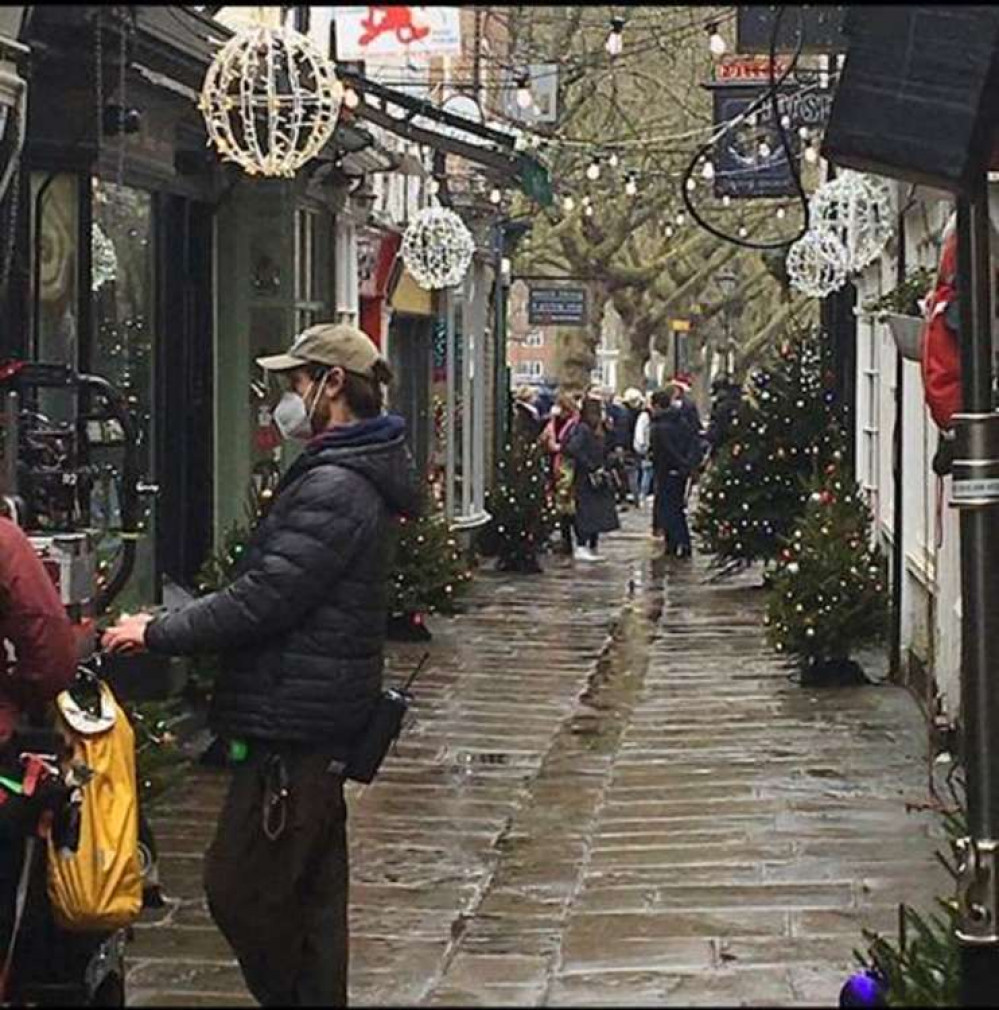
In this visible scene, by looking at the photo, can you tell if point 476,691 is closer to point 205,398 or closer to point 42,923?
point 205,398

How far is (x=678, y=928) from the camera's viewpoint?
8.67 m

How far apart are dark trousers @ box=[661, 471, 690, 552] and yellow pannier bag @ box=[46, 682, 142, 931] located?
817 inches

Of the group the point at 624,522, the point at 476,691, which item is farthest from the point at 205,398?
the point at 624,522

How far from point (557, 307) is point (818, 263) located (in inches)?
751

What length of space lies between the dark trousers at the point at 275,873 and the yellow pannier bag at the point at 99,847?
0.23 metres

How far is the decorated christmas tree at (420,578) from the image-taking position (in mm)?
17906

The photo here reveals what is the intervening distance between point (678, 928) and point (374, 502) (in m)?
2.87

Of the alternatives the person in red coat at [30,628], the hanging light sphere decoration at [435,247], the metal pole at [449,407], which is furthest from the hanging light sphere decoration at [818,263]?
the person in red coat at [30,628]

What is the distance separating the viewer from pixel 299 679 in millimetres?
6211

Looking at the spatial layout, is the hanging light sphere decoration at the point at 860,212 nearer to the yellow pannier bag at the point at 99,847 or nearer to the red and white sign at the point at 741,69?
the red and white sign at the point at 741,69

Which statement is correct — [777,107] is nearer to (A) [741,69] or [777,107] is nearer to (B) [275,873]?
(B) [275,873]

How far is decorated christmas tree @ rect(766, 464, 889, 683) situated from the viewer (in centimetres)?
1509

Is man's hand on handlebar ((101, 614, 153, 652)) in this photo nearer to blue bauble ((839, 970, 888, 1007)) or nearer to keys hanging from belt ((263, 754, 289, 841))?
keys hanging from belt ((263, 754, 289, 841))

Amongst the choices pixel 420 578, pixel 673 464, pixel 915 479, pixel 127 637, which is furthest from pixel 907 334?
pixel 673 464
